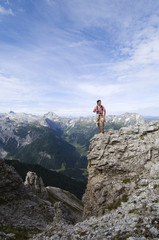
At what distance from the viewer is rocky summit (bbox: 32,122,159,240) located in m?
16.6

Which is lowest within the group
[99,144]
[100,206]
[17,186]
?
[17,186]

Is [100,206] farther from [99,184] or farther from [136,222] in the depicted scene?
[136,222]

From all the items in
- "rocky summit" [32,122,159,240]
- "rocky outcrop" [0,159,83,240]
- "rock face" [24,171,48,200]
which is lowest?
"rock face" [24,171,48,200]

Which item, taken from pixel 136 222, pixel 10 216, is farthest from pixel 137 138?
pixel 10 216

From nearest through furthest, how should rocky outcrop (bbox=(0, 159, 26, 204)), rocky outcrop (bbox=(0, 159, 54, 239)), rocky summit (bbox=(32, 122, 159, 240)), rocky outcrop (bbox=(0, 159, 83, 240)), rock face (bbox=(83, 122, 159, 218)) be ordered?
rocky summit (bbox=(32, 122, 159, 240)) < rock face (bbox=(83, 122, 159, 218)) < rocky outcrop (bbox=(0, 159, 83, 240)) < rocky outcrop (bbox=(0, 159, 54, 239)) < rocky outcrop (bbox=(0, 159, 26, 204))

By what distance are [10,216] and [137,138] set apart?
106 ft

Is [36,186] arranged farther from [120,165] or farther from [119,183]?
[120,165]

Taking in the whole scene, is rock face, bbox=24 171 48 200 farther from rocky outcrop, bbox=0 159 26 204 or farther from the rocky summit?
the rocky summit

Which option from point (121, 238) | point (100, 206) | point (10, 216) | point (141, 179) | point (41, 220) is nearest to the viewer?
point (121, 238)

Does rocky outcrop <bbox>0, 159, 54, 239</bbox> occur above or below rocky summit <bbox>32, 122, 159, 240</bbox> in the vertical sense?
below

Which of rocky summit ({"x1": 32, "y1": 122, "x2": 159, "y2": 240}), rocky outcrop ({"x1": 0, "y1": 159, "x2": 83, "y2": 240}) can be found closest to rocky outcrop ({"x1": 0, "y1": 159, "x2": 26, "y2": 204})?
rocky outcrop ({"x1": 0, "y1": 159, "x2": 83, "y2": 240})

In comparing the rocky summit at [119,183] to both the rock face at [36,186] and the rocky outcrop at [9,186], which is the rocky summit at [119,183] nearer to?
the rocky outcrop at [9,186]

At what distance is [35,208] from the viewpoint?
42.8 m

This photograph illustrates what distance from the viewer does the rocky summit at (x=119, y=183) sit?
1661cm
